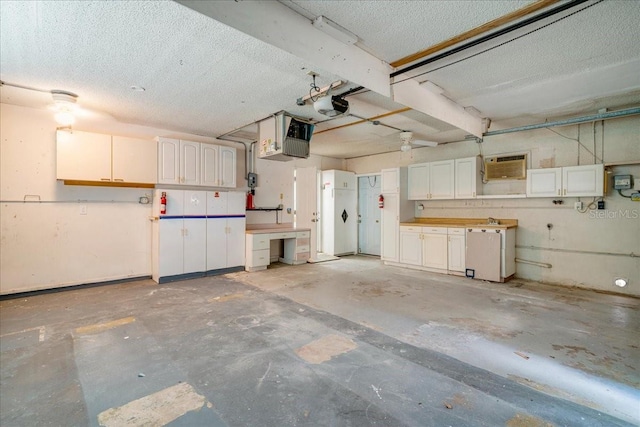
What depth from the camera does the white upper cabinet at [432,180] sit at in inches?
235

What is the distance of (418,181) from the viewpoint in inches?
255

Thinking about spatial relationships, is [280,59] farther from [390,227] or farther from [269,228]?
[390,227]

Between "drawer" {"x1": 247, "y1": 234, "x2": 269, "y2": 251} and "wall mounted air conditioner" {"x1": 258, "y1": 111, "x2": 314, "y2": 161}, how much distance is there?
169 cm

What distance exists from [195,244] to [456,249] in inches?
186

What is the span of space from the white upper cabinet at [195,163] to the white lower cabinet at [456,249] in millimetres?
4261

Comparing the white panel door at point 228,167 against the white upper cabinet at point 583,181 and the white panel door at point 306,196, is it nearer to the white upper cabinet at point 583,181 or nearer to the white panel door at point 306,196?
the white panel door at point 306,196

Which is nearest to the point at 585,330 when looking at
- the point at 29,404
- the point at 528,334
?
the point at 528,334

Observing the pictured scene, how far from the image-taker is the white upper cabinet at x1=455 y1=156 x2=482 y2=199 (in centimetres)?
564

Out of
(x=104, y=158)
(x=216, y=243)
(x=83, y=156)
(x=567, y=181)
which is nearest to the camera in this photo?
(x=83, y=156)

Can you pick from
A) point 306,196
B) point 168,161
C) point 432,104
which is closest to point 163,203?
point 168,161

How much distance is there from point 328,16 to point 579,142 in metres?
4.75

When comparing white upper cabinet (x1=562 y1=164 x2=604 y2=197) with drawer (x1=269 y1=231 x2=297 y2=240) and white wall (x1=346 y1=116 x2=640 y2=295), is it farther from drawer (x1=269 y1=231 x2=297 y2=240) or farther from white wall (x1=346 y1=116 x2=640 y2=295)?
drawer (x1=269 y1=231 x2=297 y2=240)

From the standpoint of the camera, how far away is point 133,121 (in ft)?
16.2

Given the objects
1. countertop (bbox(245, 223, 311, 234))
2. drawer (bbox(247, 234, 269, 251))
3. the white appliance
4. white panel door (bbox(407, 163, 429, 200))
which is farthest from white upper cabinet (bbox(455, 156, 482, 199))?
drawer (bbox(247, 234, 269, 251))
